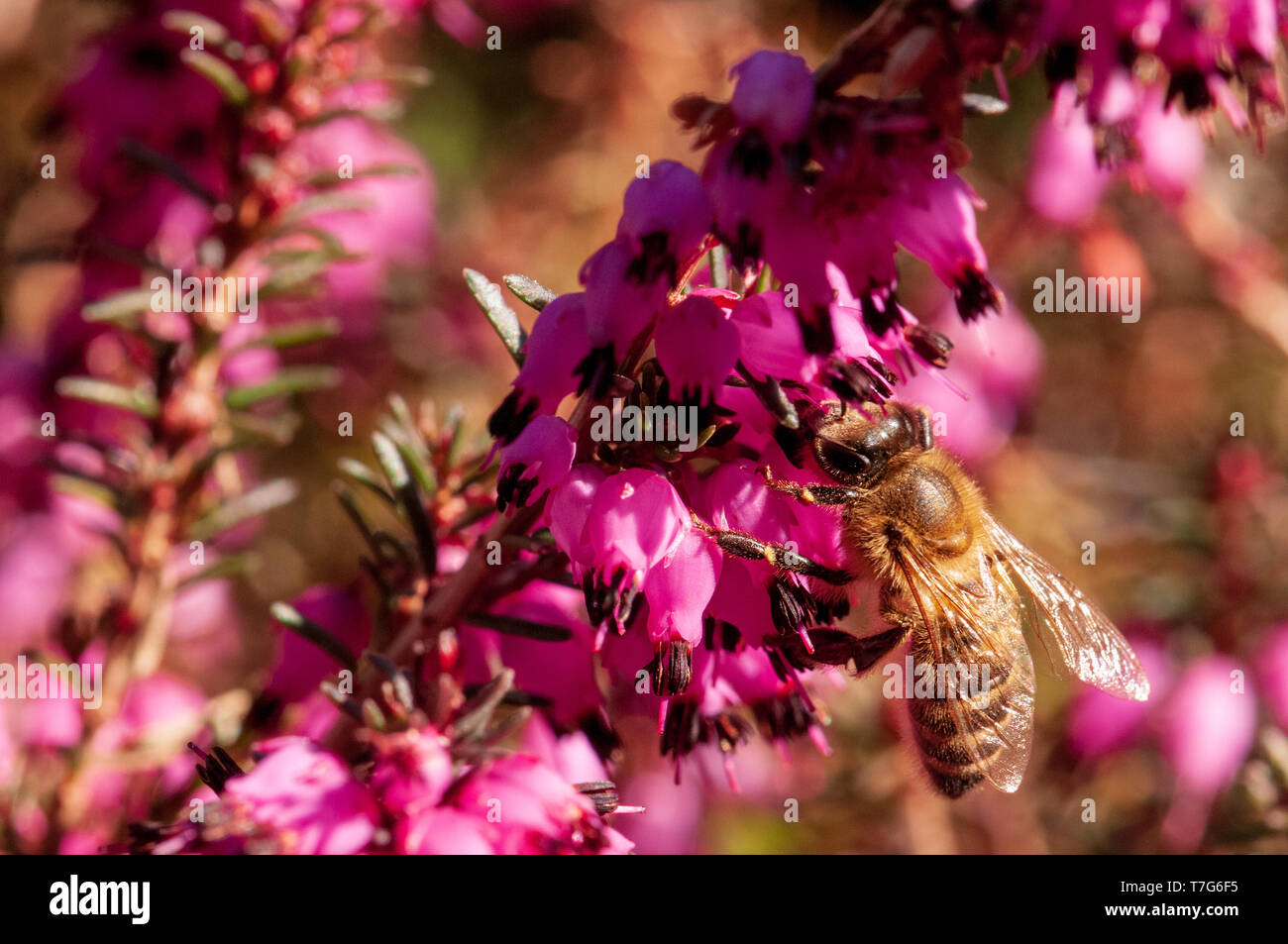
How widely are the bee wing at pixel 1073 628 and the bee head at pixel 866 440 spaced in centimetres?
31

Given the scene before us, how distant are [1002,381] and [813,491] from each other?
2.64 metres

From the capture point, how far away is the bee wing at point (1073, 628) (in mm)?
2861

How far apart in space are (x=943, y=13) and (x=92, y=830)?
2606mm

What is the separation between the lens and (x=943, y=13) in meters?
1.69

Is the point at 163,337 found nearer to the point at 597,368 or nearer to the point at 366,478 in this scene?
the point at 366,478

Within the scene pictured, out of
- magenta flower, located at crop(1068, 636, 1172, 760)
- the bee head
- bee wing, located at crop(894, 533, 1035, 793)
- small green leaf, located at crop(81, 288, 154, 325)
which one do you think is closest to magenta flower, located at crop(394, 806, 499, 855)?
the bee head

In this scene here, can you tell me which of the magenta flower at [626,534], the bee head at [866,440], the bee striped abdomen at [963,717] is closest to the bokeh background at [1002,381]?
the bee striped abdomen at [963,717]

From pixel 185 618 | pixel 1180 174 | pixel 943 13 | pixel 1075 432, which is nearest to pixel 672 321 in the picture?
pixel 943 13

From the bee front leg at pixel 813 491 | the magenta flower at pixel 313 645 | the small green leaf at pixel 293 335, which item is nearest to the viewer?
the bee front leg at pixel 813 491

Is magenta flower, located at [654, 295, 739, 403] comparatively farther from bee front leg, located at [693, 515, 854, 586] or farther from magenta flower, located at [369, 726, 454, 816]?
magenta flower, located at [369, 726, 454, 816]

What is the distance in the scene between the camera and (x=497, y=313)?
2221 millimetres

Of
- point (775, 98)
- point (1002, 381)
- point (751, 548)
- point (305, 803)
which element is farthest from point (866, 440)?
point (1002, 381)

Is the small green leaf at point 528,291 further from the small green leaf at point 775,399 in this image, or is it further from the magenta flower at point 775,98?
the magenta flower at point 775,98

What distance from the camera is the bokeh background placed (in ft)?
12.8
